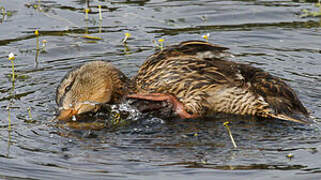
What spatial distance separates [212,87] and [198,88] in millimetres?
172

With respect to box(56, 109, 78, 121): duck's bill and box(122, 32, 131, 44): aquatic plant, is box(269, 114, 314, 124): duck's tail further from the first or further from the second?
→ box(122, 32, 131, 44): aquatic plant

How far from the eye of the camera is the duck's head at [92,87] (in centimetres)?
735

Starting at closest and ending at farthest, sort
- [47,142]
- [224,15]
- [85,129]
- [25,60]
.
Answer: [47,142], [85,129], [25,60], [224,15]

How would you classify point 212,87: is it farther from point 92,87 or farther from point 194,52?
point 92,87

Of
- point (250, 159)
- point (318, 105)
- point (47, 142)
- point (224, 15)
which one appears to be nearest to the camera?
point (250, 159)

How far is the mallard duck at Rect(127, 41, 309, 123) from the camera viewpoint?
22.5 feet

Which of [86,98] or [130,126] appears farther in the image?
[86,98]

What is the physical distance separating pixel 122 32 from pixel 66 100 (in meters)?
3.44

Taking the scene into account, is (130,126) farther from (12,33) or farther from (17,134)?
(12,33)

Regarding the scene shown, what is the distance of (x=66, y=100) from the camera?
724 cm

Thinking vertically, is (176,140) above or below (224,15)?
below

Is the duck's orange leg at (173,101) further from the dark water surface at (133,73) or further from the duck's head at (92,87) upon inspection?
the duck's head at (92,87)

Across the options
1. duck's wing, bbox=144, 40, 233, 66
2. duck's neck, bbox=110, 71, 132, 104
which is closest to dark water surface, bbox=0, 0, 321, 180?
duck's neck, bbox=110, 71, 132, 104

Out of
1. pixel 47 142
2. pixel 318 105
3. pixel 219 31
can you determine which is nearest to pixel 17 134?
pixel 47 142
